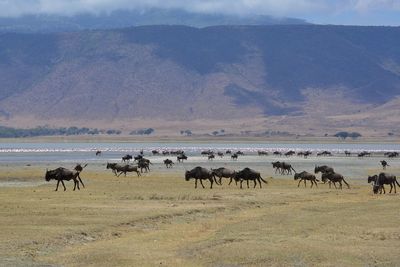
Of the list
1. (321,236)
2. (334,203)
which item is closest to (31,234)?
(321,236)

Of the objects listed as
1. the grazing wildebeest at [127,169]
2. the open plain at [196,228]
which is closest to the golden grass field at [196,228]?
the open plain at [196,228]

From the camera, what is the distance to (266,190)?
40.2 m

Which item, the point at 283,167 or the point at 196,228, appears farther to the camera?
the point at 283,167

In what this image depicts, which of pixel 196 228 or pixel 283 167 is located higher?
pixel 283 167

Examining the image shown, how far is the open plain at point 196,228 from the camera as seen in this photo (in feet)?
64.1

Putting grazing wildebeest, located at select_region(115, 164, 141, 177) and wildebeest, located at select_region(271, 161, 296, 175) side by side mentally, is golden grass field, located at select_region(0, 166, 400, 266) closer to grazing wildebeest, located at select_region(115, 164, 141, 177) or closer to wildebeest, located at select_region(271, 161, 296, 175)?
grazing wildebeest, located at select_region(115, 164, 141, 177)

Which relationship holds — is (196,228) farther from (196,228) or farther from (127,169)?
(127,169)

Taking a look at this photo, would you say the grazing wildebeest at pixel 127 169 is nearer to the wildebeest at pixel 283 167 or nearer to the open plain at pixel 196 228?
the wildebeest at pixel 283 167

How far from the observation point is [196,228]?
82.6 ft

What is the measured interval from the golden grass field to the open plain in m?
0.03

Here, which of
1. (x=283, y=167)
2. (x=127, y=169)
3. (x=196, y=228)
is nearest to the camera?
(x=196, y=228)

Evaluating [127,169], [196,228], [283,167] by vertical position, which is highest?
[283,167]

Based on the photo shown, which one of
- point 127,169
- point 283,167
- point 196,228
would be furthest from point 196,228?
point 283,167

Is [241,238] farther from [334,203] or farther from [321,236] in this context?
[334,203]
